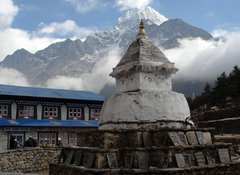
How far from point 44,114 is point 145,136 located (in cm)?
2091

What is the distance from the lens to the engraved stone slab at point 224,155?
1150cm

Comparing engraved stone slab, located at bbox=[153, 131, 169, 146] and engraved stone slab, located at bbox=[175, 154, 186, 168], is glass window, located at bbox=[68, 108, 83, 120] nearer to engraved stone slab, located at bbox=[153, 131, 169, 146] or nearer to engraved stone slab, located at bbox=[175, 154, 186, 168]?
engraved stone slab, located at bbox=[153, 131, 169, 146]

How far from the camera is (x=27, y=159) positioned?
23547 millimetres

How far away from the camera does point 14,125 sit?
2811cm

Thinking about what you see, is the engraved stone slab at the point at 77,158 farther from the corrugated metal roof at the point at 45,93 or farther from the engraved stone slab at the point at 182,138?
the corrugated metal roof at the point at 45,93

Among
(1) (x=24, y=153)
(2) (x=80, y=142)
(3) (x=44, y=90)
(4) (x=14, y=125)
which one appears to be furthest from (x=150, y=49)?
(3) (x=44, y=90)

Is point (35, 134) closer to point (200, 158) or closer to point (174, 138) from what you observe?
point (174, 138)

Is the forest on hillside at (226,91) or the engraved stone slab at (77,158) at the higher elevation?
the forest on hillside at (226,91)

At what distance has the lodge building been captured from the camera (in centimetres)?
2883

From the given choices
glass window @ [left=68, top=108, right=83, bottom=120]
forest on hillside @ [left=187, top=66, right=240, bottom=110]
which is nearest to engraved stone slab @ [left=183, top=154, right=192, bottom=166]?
glass window @ [left=68, top=108, right=83, bottom=120]

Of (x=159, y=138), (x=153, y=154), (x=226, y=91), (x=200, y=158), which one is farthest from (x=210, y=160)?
(x=226, y=91)

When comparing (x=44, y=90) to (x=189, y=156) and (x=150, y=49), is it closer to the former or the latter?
(x=150, y=49)

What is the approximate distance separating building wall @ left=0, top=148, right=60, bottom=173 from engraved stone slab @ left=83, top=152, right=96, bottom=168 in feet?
40.5

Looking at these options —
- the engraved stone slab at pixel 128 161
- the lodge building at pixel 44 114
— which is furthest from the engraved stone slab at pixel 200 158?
the lodge building at pixel 44 114
